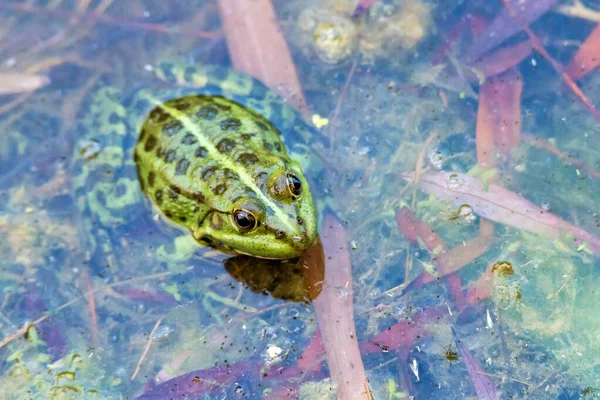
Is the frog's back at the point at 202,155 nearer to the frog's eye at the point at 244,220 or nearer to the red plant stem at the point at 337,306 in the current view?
the frog's eye at the point at 244,220

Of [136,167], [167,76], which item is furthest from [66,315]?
[167,76]

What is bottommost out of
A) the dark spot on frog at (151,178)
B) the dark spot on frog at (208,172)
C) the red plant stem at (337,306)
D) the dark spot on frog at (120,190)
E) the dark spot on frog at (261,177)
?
the red plant stem at (337,306)

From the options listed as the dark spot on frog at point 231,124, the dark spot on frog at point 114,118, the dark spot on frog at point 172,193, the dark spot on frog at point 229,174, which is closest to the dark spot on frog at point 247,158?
the dark spot on frog at point 229,174

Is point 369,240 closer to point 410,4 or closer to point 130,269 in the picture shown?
point 130,269

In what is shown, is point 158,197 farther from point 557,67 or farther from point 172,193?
point 557,67

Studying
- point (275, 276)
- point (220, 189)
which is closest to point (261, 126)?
point (220, 189)

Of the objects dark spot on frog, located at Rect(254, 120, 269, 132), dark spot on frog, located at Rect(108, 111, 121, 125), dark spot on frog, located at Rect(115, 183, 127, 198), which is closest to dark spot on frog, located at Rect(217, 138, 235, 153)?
dark spot on frog, located at Rect(254, 120, 269, 132)
